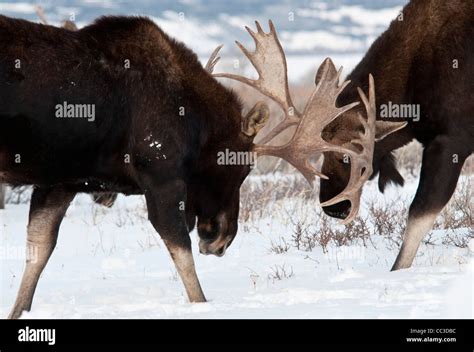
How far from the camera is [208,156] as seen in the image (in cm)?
878

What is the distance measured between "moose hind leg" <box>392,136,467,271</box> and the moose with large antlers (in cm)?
62

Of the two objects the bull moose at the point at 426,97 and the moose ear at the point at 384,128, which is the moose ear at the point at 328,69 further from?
the moose ear at the point at 384,128

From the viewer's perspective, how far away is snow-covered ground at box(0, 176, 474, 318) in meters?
7.94

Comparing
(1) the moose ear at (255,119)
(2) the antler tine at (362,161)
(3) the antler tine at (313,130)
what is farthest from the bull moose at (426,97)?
(1) the moose ear at (255,119)

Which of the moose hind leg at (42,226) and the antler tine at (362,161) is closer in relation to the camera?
the moose hind leg at (42,226)

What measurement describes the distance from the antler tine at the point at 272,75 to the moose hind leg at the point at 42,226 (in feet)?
5.86

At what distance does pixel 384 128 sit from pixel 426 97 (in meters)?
0.44

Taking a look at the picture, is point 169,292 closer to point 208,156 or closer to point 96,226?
point 208,156

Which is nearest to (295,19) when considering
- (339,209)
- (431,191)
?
(339,209)

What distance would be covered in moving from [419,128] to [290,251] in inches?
77.4

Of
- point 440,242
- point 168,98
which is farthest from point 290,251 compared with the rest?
point 168,98

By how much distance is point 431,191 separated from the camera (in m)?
9.53

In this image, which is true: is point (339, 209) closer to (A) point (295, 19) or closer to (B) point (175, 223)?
(B) point (175, 223)

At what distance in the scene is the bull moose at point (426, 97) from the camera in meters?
9.44
